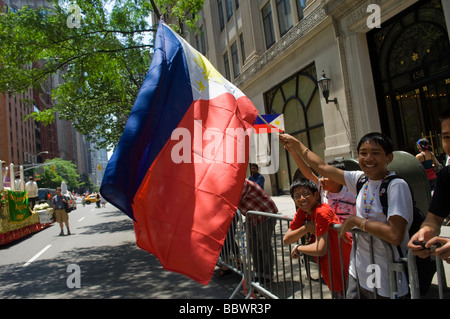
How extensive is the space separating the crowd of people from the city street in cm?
228

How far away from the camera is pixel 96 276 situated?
626cm

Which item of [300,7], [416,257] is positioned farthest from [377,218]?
[300,7]

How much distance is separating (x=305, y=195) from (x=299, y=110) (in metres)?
12.1

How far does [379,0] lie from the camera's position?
31.0ft

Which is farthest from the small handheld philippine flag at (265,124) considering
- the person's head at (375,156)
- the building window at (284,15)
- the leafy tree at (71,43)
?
the building window at (284,15)

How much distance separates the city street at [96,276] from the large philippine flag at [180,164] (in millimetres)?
2211

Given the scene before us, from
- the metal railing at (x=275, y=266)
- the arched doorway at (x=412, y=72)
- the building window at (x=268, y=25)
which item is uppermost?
the building window at (x=268, y=25)

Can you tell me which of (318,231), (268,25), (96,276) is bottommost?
(96,276)

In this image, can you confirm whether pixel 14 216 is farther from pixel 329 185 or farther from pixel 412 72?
pixel 412 72

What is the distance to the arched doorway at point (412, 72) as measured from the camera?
856 centimetres

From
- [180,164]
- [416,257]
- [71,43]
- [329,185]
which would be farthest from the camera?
[71,43]

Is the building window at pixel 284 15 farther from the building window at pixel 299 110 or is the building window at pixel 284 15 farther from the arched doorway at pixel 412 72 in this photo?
the arched doorway at pixel 412 72

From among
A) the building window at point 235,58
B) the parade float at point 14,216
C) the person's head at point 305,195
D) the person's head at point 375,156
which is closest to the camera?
the person's head at point 375,156
